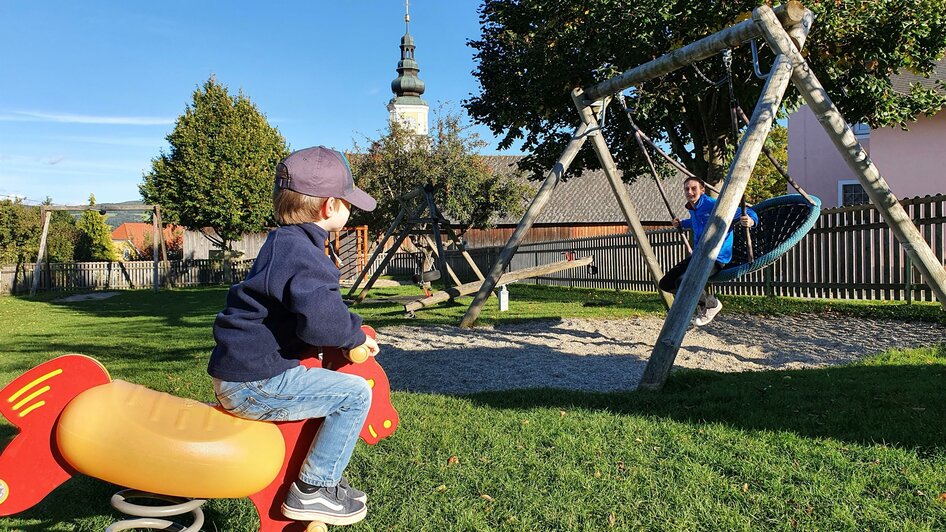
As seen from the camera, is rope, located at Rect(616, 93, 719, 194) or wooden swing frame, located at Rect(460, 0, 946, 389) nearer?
wooden swing frame, located at Rect(460, 0, 946, 389)

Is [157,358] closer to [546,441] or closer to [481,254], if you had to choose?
[546,441]

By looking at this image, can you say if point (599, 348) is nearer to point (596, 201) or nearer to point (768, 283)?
point (768, 283)

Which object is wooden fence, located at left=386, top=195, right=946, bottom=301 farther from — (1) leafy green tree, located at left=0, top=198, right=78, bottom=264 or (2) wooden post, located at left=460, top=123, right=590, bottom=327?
(1) leafy green tree, located at left=0, top=198, right=78, bottom=264

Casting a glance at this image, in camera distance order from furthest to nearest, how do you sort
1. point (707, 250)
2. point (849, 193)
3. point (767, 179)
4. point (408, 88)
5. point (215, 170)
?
point (408, 88) → point (767, 179) → point (215, 170) → point (849, 193) → point (707, 250)

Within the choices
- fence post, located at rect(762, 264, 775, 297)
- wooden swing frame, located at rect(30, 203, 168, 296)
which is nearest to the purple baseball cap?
fence post, located at rect(762, 264, 775, 297)

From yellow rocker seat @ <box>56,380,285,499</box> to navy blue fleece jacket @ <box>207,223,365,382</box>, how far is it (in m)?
0.22

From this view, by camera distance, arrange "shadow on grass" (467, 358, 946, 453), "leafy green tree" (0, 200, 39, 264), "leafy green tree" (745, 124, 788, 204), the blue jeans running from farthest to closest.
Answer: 1. "leafy green tree" (745, 124, 788, 204)
2. "leafy green tree" (0, 200, 39, 264)
3. "shadow on grass" (467, 358, 946, 453)
4. the blue jeans

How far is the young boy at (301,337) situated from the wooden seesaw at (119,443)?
0.44ft

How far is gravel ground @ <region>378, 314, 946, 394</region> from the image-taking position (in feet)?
20.6

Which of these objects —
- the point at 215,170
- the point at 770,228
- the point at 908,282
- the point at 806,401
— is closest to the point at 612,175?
the point at 770,228

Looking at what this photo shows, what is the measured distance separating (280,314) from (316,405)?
358 mm

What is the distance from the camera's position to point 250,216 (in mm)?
31562

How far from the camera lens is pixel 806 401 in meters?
4.54

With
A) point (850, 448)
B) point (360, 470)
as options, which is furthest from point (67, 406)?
point (850, 448)
